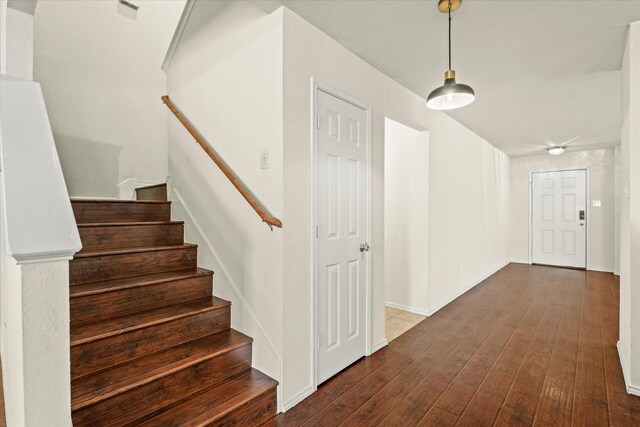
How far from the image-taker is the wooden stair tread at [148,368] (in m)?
1.51

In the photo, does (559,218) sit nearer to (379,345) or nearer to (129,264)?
(379,345)

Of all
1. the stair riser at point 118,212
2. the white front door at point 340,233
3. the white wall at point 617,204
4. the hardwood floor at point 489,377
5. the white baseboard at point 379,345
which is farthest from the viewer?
the white wall at point 617,204

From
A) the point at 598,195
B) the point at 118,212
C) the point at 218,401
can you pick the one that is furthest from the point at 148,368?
the point at 598,195

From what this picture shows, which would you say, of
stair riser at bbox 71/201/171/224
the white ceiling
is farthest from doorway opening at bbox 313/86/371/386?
stair riser at bbox 71/201/171/224

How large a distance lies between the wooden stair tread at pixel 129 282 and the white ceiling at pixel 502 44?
1.87m

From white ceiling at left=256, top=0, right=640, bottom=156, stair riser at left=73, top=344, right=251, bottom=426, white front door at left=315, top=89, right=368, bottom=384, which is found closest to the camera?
stair riser at left=73, top=344, right=251, bottom=426

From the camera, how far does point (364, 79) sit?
2.68m

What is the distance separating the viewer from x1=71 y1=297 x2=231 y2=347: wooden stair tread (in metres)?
1.69

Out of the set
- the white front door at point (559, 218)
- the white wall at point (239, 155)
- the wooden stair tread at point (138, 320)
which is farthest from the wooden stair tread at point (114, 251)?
the white front door at point (559, 218)

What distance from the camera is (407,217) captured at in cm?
386

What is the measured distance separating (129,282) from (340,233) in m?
1.46

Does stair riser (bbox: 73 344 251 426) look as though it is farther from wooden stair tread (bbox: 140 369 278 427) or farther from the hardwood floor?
the hardwood floor

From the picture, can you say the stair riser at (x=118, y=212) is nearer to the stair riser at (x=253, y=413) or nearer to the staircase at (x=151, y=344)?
the staircase at (x=151, y=344)

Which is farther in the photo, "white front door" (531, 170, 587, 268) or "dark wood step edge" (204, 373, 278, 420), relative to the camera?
"white front door" (531, 170, 587, 268)
